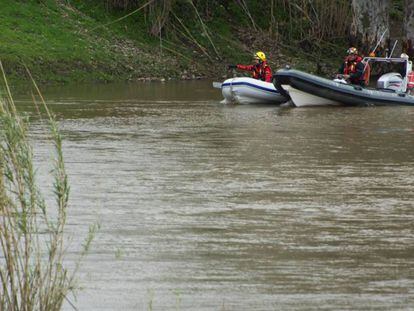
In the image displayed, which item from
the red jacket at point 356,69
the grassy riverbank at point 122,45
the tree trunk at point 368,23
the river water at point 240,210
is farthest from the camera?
the tree trunk at point 368,23

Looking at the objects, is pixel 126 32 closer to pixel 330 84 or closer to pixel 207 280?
pixel 330 84

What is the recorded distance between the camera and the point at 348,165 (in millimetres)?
14312

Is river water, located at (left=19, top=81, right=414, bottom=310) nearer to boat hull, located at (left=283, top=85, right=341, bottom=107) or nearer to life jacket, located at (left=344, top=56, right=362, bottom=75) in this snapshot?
boat hull, located at (left=283, top=85, right=341, bottom=107)

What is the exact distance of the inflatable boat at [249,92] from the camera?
24.2 m

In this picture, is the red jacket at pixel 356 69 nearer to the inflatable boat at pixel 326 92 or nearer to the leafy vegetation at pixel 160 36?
the inflatable boat at pixel 326 92

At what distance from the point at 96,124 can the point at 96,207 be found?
807cm

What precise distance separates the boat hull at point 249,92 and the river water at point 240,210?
3607mm

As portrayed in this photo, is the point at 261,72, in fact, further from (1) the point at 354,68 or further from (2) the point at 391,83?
(2) the point at 391,83

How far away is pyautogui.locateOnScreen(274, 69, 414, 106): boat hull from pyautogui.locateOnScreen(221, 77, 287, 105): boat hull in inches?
31.3

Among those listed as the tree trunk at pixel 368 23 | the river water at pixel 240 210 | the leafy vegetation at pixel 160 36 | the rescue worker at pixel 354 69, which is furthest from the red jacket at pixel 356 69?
the tree trunk at pixel 368 23

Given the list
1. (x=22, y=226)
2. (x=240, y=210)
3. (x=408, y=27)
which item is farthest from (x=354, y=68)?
(x=22, y=226)

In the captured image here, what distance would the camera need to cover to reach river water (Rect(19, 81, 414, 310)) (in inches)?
312

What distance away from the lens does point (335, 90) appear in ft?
77.0

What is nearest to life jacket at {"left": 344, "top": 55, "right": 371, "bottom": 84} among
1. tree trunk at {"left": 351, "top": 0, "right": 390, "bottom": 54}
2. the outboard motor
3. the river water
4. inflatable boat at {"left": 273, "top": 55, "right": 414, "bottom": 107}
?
the outboard motor
